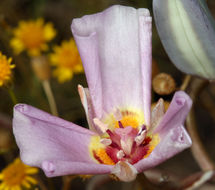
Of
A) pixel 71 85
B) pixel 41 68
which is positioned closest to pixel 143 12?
pixel 41 68

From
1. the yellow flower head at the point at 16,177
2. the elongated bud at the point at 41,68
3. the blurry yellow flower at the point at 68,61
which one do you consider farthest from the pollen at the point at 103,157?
the blurry yellow flower at the point at 68,61

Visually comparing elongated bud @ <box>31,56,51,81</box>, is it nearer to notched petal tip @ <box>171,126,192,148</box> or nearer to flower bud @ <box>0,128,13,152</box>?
flower bud @ <box>0,128,13,152</box>

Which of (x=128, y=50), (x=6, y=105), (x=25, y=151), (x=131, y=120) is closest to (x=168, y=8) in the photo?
(x=128, y=50)

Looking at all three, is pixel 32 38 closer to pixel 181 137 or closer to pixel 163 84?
pixel 163 84

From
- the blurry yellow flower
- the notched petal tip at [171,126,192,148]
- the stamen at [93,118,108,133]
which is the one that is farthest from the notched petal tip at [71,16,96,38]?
the blurry yellow flower

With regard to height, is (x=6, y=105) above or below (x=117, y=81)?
below

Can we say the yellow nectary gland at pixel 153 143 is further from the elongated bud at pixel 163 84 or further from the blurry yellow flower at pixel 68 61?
the blurry yellow flower at pixel 68 61

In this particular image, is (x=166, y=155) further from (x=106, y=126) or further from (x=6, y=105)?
(x=6, y=105)
